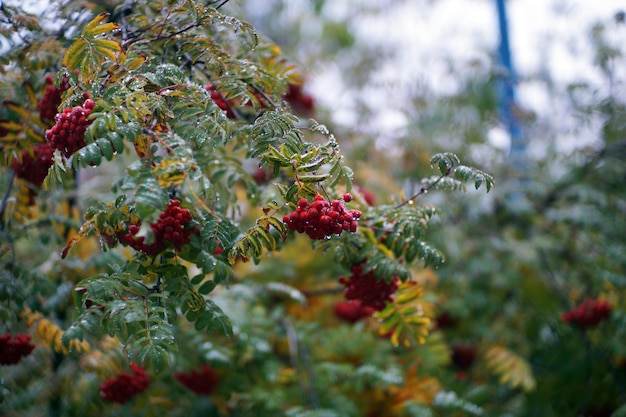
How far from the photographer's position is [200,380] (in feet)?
8.48

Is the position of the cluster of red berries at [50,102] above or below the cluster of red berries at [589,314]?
below

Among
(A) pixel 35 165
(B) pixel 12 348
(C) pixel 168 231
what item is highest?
(A) pixel 35 165

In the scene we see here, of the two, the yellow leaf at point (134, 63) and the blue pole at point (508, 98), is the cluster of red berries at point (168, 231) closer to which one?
the yellow leaf at point (134, 63)

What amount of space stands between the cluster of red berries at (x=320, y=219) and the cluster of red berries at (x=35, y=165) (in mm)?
963

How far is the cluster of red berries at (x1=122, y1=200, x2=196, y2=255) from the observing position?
139 centimetres

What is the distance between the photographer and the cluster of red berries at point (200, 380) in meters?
2.58

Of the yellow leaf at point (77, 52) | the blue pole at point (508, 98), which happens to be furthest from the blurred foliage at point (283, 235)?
the blue pole at point (508, 98)

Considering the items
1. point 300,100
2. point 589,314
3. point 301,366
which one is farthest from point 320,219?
point 589,314

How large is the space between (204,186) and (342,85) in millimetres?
3693

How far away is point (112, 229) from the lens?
143 cm

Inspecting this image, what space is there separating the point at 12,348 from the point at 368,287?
3.81 ft

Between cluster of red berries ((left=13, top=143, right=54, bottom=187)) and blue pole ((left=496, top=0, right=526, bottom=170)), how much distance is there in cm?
300

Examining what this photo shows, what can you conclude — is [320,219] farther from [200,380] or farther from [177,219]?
[200,380]

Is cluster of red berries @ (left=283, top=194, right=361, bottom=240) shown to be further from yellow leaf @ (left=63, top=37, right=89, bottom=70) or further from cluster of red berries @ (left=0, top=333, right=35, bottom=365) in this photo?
cluster of red berries @ (left=0, top=333, right=35, bottom=365)
